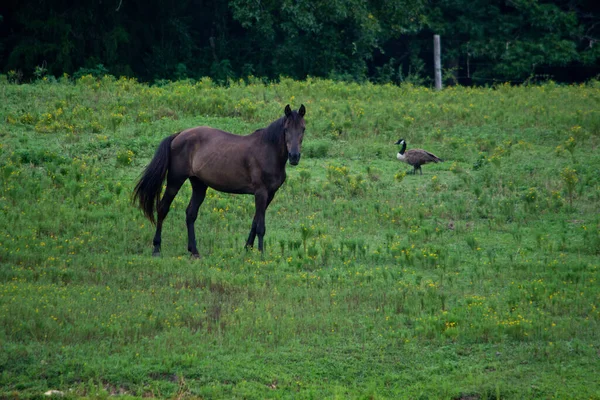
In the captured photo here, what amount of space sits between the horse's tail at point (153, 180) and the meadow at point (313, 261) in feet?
2.18

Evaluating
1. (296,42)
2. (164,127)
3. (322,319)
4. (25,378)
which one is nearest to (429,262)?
(322,319)

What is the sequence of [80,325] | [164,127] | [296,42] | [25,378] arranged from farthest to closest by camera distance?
[296,42] → [164,127] → [80,325] → [25,378]

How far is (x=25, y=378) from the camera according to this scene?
8.37 meters

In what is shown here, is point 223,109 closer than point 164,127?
No

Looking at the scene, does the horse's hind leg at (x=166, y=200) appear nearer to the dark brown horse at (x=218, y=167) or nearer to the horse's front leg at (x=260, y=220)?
the dark brown horse at (x=218, y=167)

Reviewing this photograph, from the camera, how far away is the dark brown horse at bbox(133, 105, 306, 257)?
1305 cm

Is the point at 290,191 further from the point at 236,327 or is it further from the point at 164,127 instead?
the point at 236,327

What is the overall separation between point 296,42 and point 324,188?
18.5 metres

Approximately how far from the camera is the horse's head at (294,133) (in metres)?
12.5

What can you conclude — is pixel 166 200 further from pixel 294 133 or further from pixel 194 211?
pixel 294 133

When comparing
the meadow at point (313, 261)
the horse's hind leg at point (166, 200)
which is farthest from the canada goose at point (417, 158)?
the horse's hind leg at point (166, 200)

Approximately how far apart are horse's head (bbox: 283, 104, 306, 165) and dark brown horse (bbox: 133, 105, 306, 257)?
0.48ft

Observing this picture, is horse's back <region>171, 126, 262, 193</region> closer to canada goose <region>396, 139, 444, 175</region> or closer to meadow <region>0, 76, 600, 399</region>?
meadow <region>0, 76, 600, 399</region>

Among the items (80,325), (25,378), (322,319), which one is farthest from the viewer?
(322,319)
